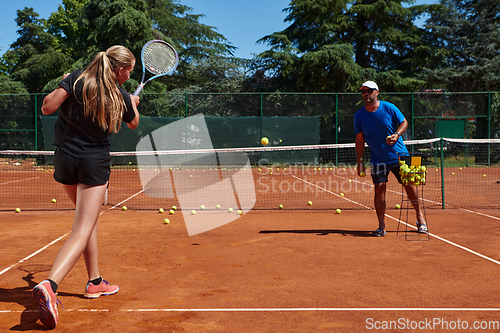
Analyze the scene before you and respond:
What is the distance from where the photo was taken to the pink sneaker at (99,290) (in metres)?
3.01

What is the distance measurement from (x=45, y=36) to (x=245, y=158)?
19.7m

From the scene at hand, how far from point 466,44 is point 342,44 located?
6.76 m

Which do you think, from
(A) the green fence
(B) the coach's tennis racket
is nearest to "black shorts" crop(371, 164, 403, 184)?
(B) the coach's tennis racket

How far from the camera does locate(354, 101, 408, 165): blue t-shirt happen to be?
16.2 ft

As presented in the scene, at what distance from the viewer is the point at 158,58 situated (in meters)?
4.11

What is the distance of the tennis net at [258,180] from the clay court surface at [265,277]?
134 centimetres

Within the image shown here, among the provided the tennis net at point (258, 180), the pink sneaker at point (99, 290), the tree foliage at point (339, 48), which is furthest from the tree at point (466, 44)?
the pink sneaker at point (99, 290)

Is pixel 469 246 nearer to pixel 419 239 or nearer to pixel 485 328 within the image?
pixel 419 239

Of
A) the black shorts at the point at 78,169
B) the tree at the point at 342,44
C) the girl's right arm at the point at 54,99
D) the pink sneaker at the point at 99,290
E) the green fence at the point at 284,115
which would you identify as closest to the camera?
the girl's right arm at the point at 54,99

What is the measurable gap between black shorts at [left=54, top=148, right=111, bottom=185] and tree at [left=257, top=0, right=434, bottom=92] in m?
19.2

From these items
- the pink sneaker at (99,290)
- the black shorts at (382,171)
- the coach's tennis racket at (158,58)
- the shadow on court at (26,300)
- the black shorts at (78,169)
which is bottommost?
the shadow on court at (26,300)

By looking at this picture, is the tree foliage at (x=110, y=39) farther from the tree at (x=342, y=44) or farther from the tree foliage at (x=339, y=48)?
the tree at (x=342, y=44)


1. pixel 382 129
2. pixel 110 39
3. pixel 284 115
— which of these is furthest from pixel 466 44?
pixel 382 129

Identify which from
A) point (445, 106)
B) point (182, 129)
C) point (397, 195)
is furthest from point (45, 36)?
point (397, 195)
